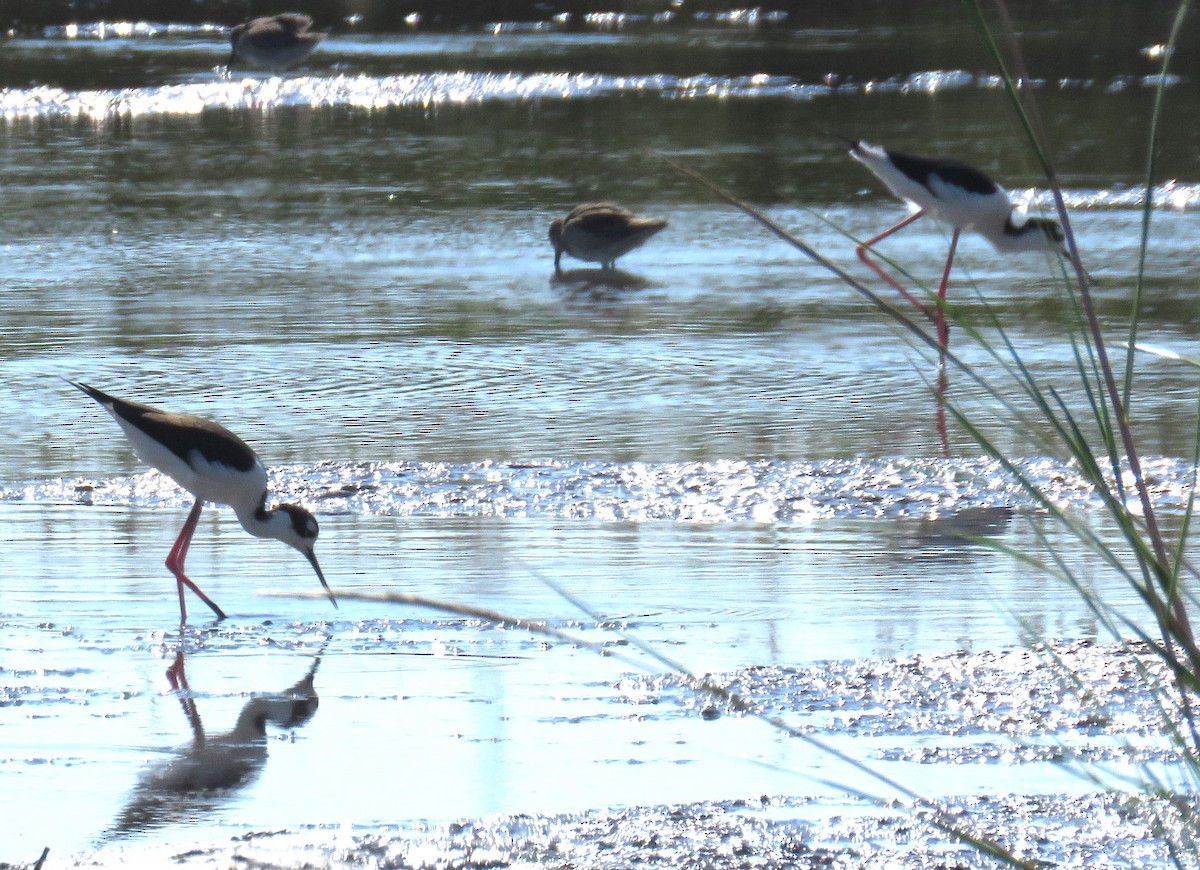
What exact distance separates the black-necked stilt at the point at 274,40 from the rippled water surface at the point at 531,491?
20.1 feet

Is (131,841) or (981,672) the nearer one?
(131,841)

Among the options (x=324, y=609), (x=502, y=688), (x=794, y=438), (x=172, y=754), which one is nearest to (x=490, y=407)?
(x=794, y=438)

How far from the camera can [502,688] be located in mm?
5258

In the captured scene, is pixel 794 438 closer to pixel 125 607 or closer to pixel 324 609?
pixel 324 609

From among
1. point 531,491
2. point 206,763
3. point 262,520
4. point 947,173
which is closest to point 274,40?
point 947,173

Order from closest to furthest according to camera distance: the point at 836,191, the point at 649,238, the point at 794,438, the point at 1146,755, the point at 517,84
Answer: the point at 1146,755
the point at 794,438
the point at 649,238
the point at 836,191
the point at 517,84

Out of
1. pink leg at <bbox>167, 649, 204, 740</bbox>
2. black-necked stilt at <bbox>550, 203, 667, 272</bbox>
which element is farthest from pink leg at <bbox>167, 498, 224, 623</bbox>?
black-necked stilt at <bbox>550, 203, 667, 272</bbox>

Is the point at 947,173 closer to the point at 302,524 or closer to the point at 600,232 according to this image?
the point at 600,232

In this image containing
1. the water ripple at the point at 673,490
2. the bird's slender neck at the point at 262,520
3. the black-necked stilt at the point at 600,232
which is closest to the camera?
the bird's slender neck at the point at 262,520

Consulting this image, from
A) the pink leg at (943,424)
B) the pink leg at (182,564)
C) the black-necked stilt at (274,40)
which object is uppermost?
the pink leg at (182,564)

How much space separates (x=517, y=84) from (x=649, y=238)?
36.9 feet

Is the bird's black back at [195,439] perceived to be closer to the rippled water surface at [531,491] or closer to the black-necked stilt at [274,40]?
the rippled water surface at [531,491]

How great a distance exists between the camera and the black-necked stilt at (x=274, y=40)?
24094 mm

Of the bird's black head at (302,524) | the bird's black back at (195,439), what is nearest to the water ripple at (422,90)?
the bird's black back at (195,439)
